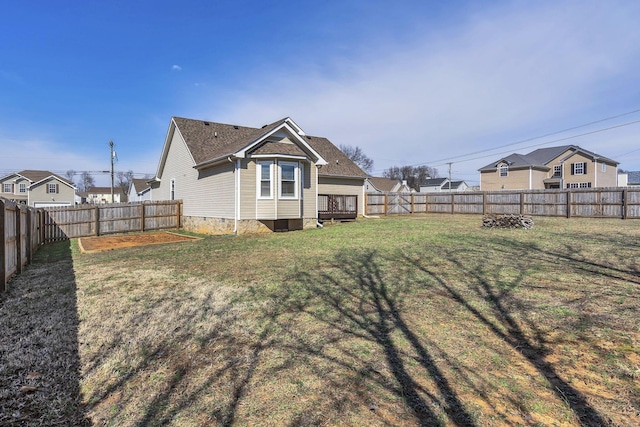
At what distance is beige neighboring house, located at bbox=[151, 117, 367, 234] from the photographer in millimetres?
13789

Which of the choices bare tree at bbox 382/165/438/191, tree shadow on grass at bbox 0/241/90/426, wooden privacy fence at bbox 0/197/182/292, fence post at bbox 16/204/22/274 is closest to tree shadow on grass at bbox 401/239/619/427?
tree shadow on grass at bbox 0/241/90/426

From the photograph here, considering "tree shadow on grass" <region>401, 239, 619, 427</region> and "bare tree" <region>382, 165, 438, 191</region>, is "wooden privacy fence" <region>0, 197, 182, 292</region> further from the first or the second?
"bare tree" <region>382, 165, 438, 191</region>

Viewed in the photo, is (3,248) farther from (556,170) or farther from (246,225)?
(556,170)

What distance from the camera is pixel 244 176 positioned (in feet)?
45.0

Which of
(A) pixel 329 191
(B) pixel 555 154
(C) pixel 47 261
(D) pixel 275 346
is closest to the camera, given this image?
(D) pixel 275 346

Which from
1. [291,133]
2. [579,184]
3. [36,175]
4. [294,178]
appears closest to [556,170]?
[579,184]

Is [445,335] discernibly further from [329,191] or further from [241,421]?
[329,191]

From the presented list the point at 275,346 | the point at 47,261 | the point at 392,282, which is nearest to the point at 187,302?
the point at 275,346

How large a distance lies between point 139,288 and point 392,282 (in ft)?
15.1

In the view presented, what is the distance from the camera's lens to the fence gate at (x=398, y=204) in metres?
25.7

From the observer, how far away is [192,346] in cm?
377

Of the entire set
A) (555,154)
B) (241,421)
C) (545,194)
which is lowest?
(241,421)

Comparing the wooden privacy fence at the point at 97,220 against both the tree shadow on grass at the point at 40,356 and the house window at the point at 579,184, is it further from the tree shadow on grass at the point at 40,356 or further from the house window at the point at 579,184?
the house window at the point at 579,184

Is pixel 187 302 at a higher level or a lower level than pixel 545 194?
lower
